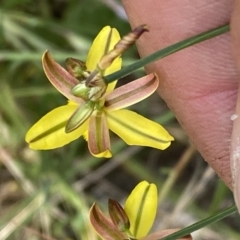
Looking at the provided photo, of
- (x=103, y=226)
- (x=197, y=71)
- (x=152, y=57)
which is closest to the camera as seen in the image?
(x=152, y=57)

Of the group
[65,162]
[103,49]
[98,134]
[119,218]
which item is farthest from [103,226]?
[65,162]

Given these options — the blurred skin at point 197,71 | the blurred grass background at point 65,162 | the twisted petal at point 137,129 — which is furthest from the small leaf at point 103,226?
the blurred grass background at point 65,162

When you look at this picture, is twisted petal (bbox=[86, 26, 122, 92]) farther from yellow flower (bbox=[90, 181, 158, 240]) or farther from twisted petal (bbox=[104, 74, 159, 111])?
yellow flower (bbox=[90, 181, 158, 240])

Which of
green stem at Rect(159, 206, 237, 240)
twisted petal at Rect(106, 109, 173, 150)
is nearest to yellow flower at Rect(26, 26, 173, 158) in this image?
twisted petal at Rect(106, 109, 173, 150)

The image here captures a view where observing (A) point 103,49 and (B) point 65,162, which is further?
(B) point 65,162

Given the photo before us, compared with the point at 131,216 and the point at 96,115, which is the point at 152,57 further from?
the point at 131,216

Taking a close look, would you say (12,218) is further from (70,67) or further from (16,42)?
(70,67)

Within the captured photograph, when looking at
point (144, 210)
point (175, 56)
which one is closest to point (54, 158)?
point (175, 56)
